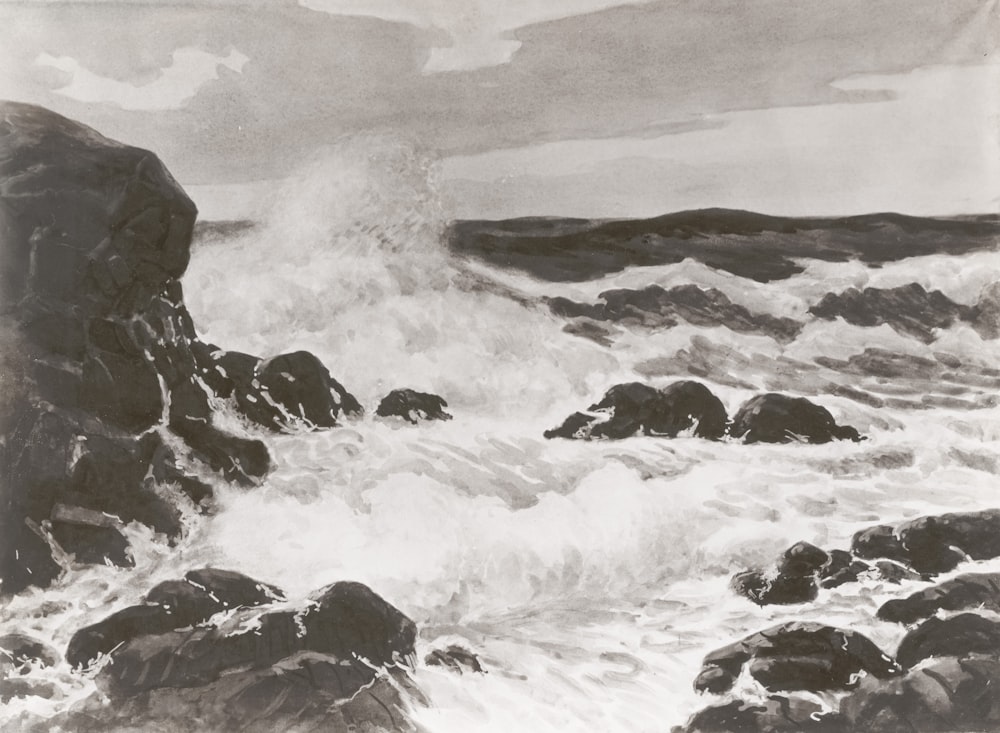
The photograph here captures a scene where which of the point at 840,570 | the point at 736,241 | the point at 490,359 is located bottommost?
the point at 840,570

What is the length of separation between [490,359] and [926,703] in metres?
1.68

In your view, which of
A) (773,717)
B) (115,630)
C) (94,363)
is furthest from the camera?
(94,363)

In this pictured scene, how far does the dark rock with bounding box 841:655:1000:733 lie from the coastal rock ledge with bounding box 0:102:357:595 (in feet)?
6.02

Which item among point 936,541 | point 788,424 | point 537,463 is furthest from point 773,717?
point 537,463

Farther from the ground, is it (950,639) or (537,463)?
(537,463)

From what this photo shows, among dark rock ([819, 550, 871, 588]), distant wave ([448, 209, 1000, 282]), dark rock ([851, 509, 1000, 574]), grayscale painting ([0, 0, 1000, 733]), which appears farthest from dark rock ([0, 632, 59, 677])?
dark rock ([851, 509, 1000, 574])

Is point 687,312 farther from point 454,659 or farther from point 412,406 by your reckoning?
point 454,659

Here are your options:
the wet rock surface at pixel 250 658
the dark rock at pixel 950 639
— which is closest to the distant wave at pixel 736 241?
the dark rock at pixel 950 639

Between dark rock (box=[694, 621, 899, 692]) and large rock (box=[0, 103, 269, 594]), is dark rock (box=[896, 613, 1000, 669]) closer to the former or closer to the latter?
dark rock (box=[694, 621, 899, 692])

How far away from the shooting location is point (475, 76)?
98.5 inches

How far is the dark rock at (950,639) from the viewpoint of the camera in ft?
7.55

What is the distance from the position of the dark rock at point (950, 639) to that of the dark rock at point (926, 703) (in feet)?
0.12

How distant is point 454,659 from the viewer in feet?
7.64

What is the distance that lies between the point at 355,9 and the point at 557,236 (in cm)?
101
